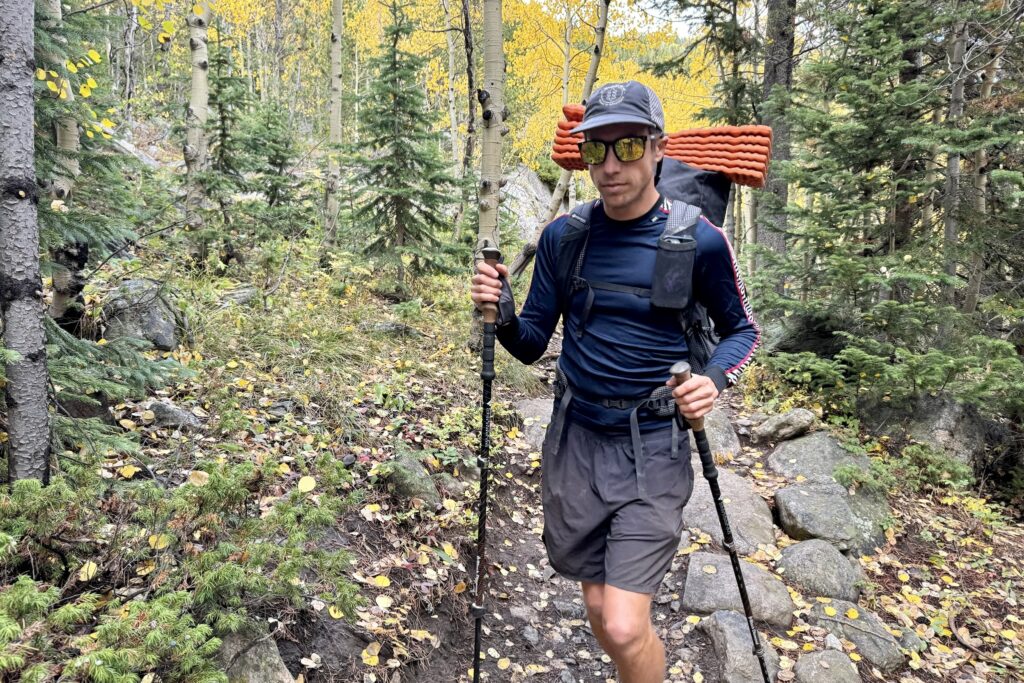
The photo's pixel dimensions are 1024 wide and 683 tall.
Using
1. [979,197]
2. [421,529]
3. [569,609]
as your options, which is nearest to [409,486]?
[421,529]

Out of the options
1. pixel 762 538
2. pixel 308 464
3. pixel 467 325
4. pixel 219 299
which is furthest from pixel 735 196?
pixel 308 464

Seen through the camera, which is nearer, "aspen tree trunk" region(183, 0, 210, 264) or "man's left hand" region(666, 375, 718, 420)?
"man's left hand" region(666, 375, 718, 420)

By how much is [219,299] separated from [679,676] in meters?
6.68

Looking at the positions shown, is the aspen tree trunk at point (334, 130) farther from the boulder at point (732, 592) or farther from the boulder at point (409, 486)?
the boulder at point (732, 592)

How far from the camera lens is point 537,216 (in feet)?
67.7

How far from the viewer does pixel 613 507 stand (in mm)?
2773

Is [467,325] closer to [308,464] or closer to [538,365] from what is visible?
[538,365]

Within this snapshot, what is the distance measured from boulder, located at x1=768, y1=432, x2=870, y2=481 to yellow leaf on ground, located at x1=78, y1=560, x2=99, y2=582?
6413mm

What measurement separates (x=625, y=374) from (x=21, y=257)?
2959mm

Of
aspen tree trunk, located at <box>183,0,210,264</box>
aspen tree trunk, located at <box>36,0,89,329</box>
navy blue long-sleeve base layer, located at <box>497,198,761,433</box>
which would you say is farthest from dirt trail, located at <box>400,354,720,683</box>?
aspen tree trunk, located at <box>183,0,210,264</box>

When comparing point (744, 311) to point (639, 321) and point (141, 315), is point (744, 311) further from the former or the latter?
point (141, 315)

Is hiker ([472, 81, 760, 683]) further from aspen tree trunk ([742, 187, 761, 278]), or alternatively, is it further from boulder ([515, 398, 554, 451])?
aspen tree trunk ([742, 187, 761, 278])

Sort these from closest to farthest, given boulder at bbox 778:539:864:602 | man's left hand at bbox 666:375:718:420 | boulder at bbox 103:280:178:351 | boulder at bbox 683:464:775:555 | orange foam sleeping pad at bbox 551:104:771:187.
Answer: man's left hand at bbox 666:375:718:420
orange foam sleeping pad at bbox 551:104:771:187
boulder at bbox 778:539:864:602
boulder at bbox 103:280:178:351
boulder at bbox 683:464:775:555

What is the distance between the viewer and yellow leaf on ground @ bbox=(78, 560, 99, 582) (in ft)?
8.74
